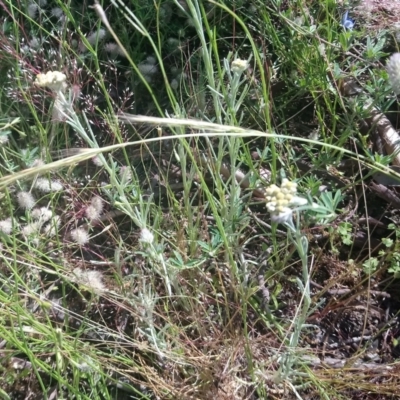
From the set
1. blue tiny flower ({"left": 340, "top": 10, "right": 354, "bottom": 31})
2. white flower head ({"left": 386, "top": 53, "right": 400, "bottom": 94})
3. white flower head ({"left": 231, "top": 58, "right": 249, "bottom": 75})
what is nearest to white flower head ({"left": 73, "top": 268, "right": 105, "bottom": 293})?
white flower head ({"left": 231, "top": 58, "right": 249, "bottom": 75})

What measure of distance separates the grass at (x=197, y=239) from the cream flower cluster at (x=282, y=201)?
0.93 feet

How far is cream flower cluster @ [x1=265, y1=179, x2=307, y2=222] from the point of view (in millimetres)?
747

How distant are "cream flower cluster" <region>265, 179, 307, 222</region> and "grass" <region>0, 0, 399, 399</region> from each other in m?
Answer: 0.28

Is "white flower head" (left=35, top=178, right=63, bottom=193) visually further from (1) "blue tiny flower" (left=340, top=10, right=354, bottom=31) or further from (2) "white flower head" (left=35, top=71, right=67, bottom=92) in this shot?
(1) "blue tiny flower" (left=340, top=10, right=354, bottom=31)

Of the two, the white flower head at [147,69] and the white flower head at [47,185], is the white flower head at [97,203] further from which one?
the white flower head at [147,69]

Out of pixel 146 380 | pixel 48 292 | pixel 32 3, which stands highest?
pixel 32 3

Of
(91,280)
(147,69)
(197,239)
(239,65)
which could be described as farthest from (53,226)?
(239,65)

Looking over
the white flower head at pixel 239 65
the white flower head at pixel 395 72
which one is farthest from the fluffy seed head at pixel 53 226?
the white flower head at pixel 395 72

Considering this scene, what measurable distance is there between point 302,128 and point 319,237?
12.9 inches

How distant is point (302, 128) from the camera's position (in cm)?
151

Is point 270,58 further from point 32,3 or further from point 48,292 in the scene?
point 48,292

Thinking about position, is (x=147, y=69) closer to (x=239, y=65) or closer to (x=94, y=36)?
(x=94, y=36)

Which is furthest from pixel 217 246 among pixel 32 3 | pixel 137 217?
pixel 32 3

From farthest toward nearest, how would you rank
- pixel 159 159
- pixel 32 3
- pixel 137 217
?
pixel 32 3 < pixel 159 159 < pixel 137 217
